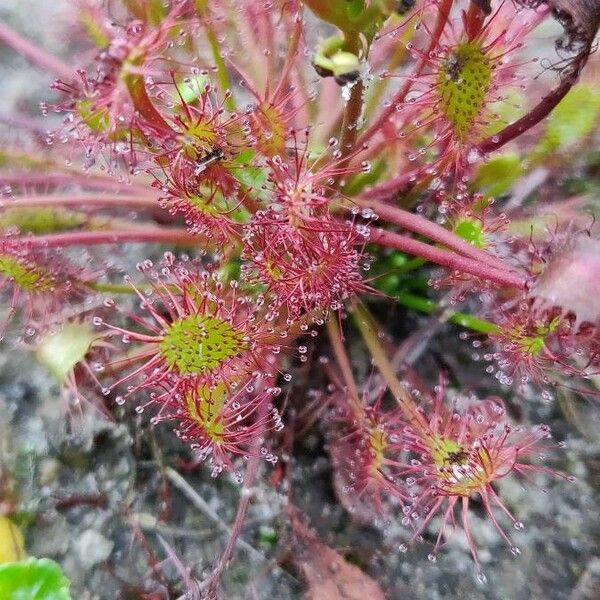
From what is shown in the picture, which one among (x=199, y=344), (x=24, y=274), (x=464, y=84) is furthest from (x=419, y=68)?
(x=24, y=274)

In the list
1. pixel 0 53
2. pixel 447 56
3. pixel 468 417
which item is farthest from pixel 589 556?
pixel 0 53

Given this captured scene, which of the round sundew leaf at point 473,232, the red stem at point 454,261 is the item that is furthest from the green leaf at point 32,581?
the round sundew leaf at point 473,232

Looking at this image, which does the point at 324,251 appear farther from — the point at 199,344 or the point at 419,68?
the point at 419,68

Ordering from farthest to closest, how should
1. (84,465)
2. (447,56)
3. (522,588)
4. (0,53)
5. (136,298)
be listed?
(0,53)
(136,298)
(84,465)
(522,588)
(447,56)

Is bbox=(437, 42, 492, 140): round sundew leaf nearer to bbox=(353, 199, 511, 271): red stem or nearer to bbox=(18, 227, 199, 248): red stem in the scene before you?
bbox=(353, 199, 511, 271): red stem

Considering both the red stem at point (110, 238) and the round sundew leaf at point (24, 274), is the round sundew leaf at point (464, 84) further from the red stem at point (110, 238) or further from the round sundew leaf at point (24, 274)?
the round sundew leaf at point (24, 274)

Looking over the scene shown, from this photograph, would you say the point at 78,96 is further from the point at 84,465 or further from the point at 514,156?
the point at 514,156
